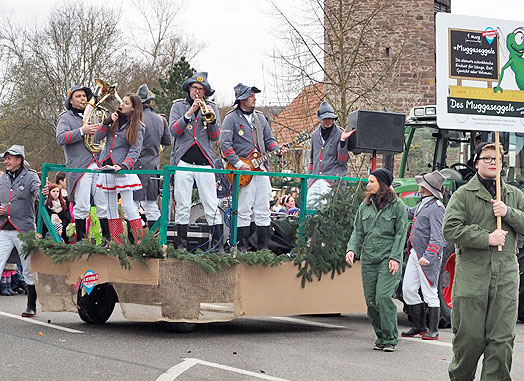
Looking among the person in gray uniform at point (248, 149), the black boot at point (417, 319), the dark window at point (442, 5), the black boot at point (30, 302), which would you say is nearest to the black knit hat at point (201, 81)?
the person in gray uniform at point (248, 149)

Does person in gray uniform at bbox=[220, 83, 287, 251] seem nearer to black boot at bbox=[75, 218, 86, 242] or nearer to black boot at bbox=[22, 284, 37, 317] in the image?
black boot at bbox=[75, 218, 86, 242]

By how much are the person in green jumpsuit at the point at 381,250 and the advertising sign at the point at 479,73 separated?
2040mm

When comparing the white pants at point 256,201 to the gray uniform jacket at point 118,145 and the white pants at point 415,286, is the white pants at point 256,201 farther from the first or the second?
the white pants at point 415,286

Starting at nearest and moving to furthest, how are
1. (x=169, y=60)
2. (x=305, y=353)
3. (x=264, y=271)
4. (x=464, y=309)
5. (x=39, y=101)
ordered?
(x=464, y=309), (x=305, y=353), (x=264, y=271), (x=39, y=101), (x=169, y=60)

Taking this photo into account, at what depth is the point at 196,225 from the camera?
10.0 metres

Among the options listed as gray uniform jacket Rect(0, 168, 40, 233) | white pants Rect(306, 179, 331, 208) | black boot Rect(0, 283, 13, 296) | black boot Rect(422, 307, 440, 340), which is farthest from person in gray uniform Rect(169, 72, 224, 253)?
black boot Rect(0, 283, 13, 296)

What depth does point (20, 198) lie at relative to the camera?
1086 centimetres

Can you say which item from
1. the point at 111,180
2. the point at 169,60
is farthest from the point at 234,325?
the point at 169,60

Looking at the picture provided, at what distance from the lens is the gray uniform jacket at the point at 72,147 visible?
10.1 m

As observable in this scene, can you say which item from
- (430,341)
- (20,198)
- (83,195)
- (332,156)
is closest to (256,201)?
(332,156)

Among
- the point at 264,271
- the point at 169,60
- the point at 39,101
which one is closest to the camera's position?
the point at 264,271

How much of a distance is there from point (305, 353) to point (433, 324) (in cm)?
195

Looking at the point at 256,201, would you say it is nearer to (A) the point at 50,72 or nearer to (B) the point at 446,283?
(B) the point at 446,283

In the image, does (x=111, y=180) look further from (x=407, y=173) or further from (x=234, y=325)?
(x=407, y=173)
